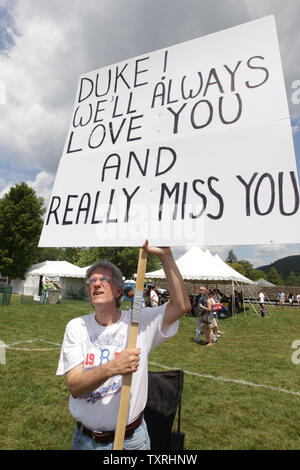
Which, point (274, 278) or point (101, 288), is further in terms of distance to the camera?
point (274, 278)

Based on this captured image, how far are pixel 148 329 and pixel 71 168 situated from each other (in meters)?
1.35

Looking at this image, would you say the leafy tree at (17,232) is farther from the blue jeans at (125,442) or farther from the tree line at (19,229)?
the blue jeans at (125,442)

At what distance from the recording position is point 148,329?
1910mm

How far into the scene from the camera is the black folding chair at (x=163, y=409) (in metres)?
2.56

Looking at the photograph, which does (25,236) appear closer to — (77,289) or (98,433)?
(77,289)

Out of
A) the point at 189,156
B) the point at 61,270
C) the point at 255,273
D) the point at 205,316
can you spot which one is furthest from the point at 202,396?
the point at 255,273

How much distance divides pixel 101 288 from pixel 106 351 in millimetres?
417

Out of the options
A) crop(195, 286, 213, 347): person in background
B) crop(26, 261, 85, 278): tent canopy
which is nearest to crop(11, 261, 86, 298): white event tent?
crop(26, 261, 85, 278): tent canopy

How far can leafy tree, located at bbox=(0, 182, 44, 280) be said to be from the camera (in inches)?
1298

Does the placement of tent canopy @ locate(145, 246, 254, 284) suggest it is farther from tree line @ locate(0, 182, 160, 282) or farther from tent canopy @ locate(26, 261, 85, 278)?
tree line @ locate(0, 182, 160, 282)

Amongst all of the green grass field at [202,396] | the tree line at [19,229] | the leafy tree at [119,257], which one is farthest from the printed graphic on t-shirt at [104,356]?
the leafy tree at [119,257]

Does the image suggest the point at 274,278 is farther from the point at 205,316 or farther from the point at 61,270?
the point at 205,316

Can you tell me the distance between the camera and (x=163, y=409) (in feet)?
8.85
